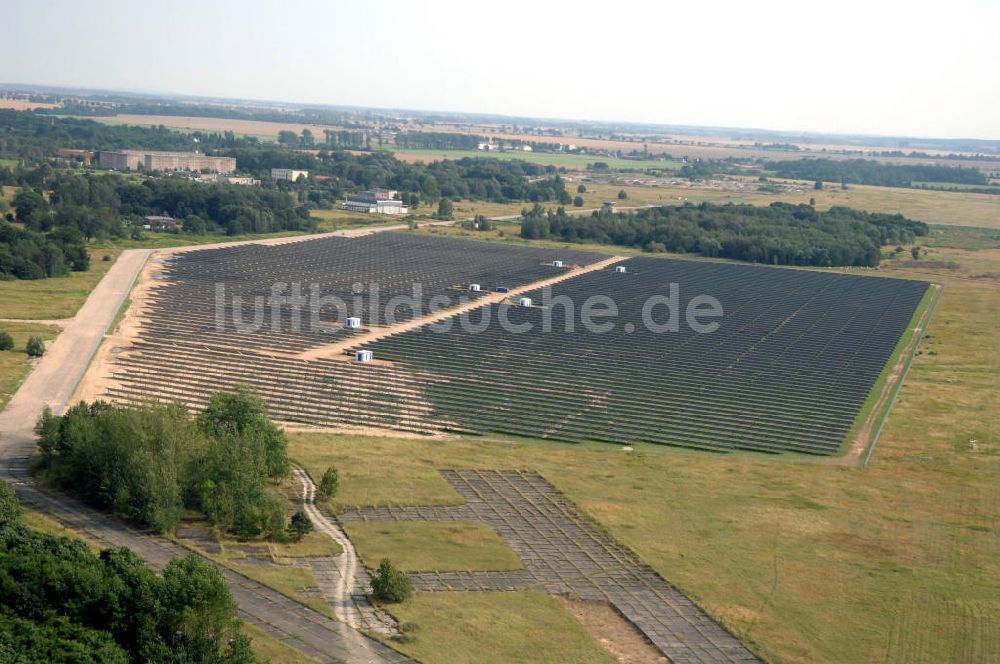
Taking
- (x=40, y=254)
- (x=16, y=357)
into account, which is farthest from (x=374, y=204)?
(x=16, y=357)

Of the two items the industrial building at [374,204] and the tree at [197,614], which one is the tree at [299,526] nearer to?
the tree at [197,614]

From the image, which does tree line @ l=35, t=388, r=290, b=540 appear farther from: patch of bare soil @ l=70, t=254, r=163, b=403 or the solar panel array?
the solar panel array

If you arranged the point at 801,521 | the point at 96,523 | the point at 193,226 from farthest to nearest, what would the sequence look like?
the point at 193,226 < the point at 801,521 < the point at 96,523

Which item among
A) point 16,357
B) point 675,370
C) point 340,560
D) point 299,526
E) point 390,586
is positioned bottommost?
point 16,357

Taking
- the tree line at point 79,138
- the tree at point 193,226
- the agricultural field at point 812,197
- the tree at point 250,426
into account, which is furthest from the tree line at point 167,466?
the tree line at point 79,138

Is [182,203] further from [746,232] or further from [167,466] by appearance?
[167,466]
